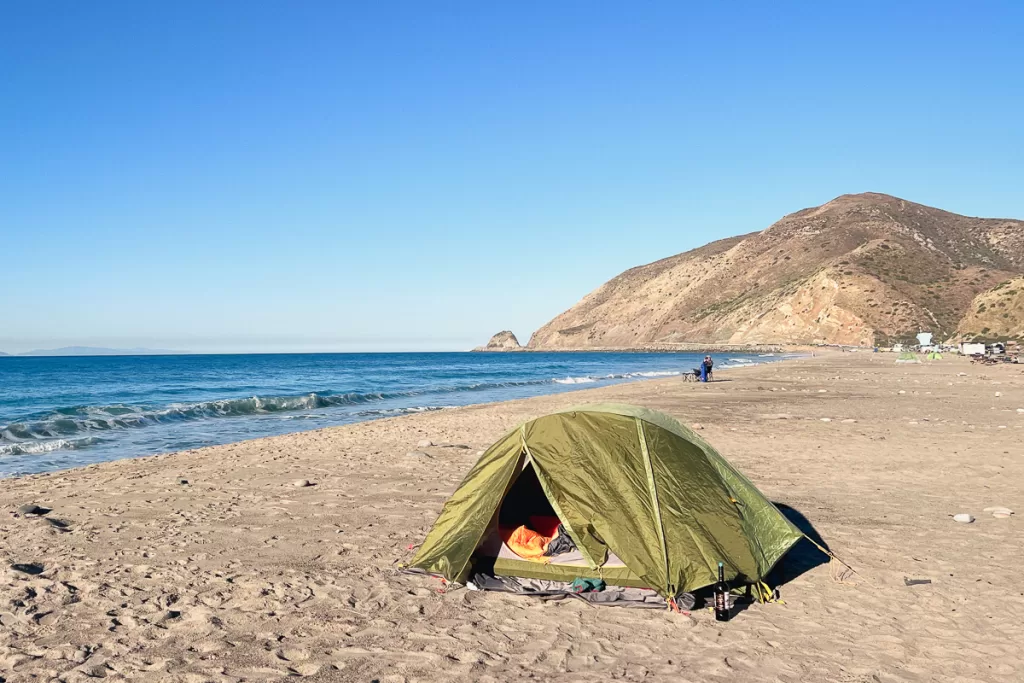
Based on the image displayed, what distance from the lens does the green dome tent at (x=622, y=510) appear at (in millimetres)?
6660

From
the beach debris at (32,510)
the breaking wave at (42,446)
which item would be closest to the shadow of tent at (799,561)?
the beach debris at (32,510)

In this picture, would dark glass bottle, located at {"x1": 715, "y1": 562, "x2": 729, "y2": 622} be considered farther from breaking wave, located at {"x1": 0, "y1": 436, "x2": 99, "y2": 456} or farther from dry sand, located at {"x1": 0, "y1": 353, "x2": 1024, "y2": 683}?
breaking wave, located at {"x1": 0, "y1": 436, "x2": 99, "y2": 456}

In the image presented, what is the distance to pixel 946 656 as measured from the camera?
5457 mm

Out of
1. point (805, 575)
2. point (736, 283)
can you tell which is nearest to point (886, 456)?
point (805, 575)

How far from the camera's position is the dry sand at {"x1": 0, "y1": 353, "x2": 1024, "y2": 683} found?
538 cm

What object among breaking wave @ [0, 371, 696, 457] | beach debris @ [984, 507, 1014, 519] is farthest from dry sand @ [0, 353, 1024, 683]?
breaking wave @ [0, 371, 696, 457]

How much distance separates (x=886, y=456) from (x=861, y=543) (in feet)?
21.2

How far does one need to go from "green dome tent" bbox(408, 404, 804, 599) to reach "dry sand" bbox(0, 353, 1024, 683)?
0.41 m

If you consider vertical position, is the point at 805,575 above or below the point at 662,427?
below

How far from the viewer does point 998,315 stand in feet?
254

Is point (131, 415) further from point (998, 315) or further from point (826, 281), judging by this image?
point (826, 281)

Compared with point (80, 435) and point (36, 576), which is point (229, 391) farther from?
point (36, 576)

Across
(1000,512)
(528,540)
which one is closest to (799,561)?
(528,540)

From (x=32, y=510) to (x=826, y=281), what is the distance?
390 feet
